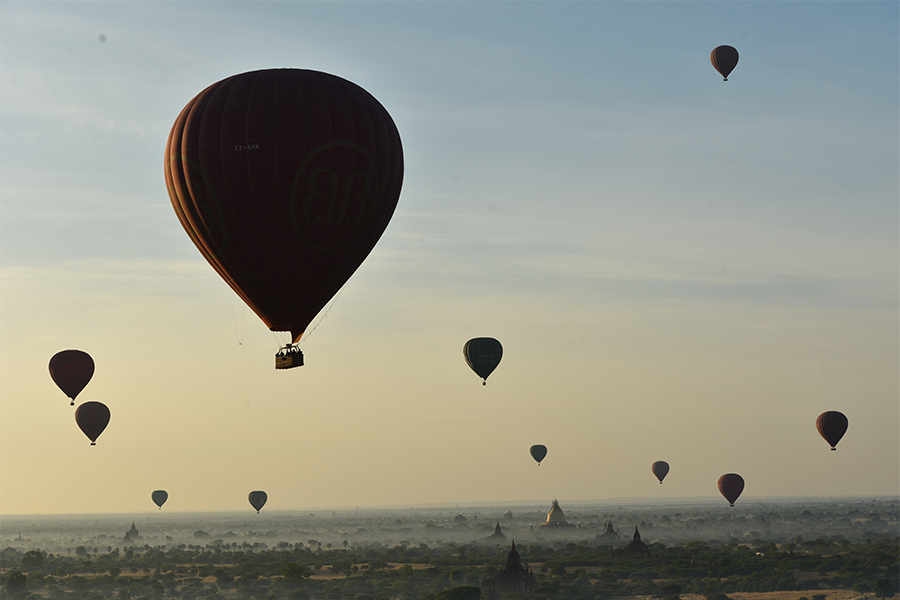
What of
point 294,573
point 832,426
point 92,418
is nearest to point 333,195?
point 92,418

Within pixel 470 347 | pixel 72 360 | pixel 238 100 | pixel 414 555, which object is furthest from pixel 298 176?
pixel 414 555

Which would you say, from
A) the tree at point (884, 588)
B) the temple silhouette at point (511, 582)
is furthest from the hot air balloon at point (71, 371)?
the tree at point (884, 588)

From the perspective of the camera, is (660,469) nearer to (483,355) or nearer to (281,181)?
(483,355)

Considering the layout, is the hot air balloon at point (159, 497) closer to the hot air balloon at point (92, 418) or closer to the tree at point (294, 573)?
the tree at point (294, 573)

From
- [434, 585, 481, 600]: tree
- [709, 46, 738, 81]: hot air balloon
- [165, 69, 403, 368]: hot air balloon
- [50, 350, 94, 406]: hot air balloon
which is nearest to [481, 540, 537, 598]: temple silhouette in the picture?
[434, 585, 481, 600]: tree

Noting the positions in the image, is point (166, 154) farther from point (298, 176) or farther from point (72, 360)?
point (72, 360)
